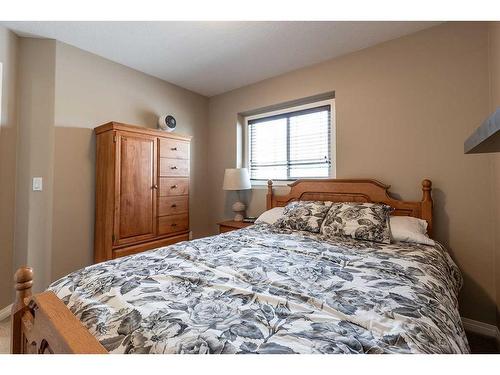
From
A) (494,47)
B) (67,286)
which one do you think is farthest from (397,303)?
(494,47)

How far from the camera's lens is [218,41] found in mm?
2309

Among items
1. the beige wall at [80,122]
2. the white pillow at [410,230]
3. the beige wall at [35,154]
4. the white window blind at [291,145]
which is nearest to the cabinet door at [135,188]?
the beige wall at [80,122]

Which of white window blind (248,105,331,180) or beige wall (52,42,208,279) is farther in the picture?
Answer: white window blind (248,105,331,180)

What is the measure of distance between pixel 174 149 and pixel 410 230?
2.45 m

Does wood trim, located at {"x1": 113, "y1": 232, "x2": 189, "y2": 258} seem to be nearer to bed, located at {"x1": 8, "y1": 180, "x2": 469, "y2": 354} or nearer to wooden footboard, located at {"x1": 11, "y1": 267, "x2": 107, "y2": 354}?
bed, located at {"x1": 8, "y1": 180, "x2": 469, "y2": 354}

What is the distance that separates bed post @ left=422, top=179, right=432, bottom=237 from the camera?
1983 mm

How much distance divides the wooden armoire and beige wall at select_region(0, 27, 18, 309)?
659 millimetres

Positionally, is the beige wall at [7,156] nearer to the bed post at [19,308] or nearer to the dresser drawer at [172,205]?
the dresser drawer at [172,205]

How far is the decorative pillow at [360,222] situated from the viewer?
70.9 inches

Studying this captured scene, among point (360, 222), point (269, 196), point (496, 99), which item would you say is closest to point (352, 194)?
point (360, 222)

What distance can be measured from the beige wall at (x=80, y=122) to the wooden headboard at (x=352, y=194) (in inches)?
77.5

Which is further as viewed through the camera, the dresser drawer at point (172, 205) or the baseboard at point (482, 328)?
the dresser drawer at point (172, 205)

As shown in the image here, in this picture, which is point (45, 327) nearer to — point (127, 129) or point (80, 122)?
point (127, 129)

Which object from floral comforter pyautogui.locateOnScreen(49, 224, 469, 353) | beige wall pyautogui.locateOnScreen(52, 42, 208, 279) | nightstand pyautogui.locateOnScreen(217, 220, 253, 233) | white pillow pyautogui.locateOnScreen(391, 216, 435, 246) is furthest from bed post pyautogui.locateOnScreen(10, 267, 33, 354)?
white pillow pyautogui.locateOnScreen(391, 216, 435, 246)
